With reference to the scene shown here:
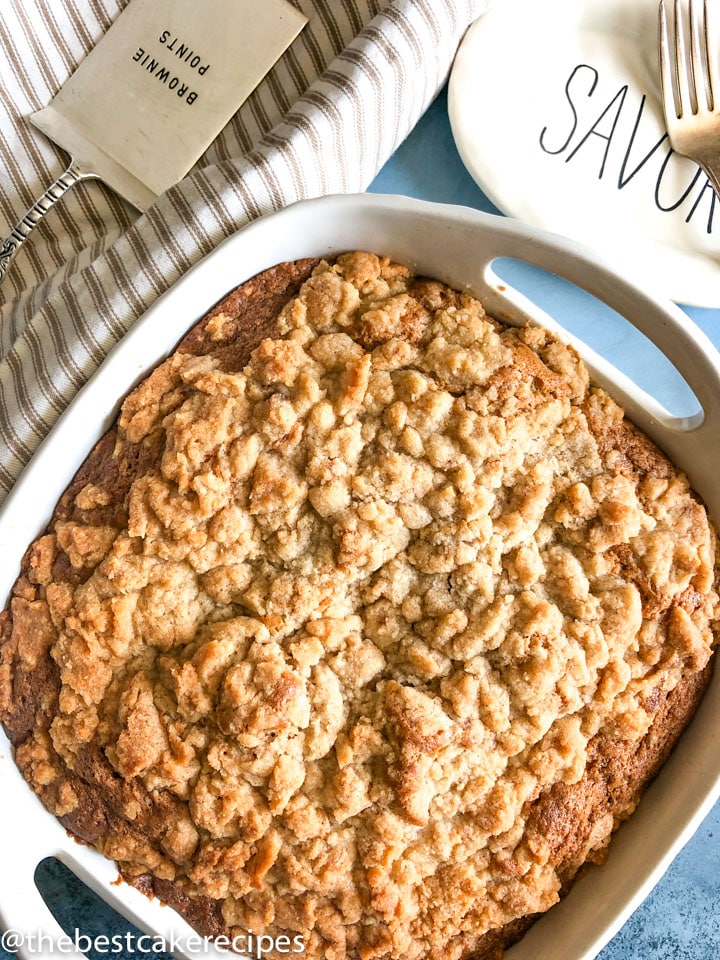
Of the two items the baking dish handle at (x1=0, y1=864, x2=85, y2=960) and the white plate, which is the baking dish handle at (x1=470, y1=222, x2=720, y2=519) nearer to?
the white plate

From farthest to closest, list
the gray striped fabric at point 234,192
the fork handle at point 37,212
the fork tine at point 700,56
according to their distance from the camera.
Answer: the fork handle at point 37,212, the fork tine at point 700,56, the gray striped fabric at point 234,192

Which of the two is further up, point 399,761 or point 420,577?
point 420,577

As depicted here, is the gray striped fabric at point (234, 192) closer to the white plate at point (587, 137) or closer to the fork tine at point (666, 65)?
the white plate at point (587, 137)

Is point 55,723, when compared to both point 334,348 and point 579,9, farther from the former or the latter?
point 579,9

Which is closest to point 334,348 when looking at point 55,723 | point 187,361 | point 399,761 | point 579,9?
point 187,361

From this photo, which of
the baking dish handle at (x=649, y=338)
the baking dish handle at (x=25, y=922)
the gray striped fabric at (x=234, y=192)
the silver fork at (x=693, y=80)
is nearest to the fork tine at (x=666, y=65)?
the silver fork at (x=693, y=80)

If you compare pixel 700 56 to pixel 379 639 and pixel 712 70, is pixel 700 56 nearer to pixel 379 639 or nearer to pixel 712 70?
pixel 712 70

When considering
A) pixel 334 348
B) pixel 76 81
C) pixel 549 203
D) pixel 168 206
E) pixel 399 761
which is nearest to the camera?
pixel 399 761

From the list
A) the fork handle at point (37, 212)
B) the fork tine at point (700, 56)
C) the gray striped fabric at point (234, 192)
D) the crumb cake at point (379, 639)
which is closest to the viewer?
the crumb cake at point (379, 639)
